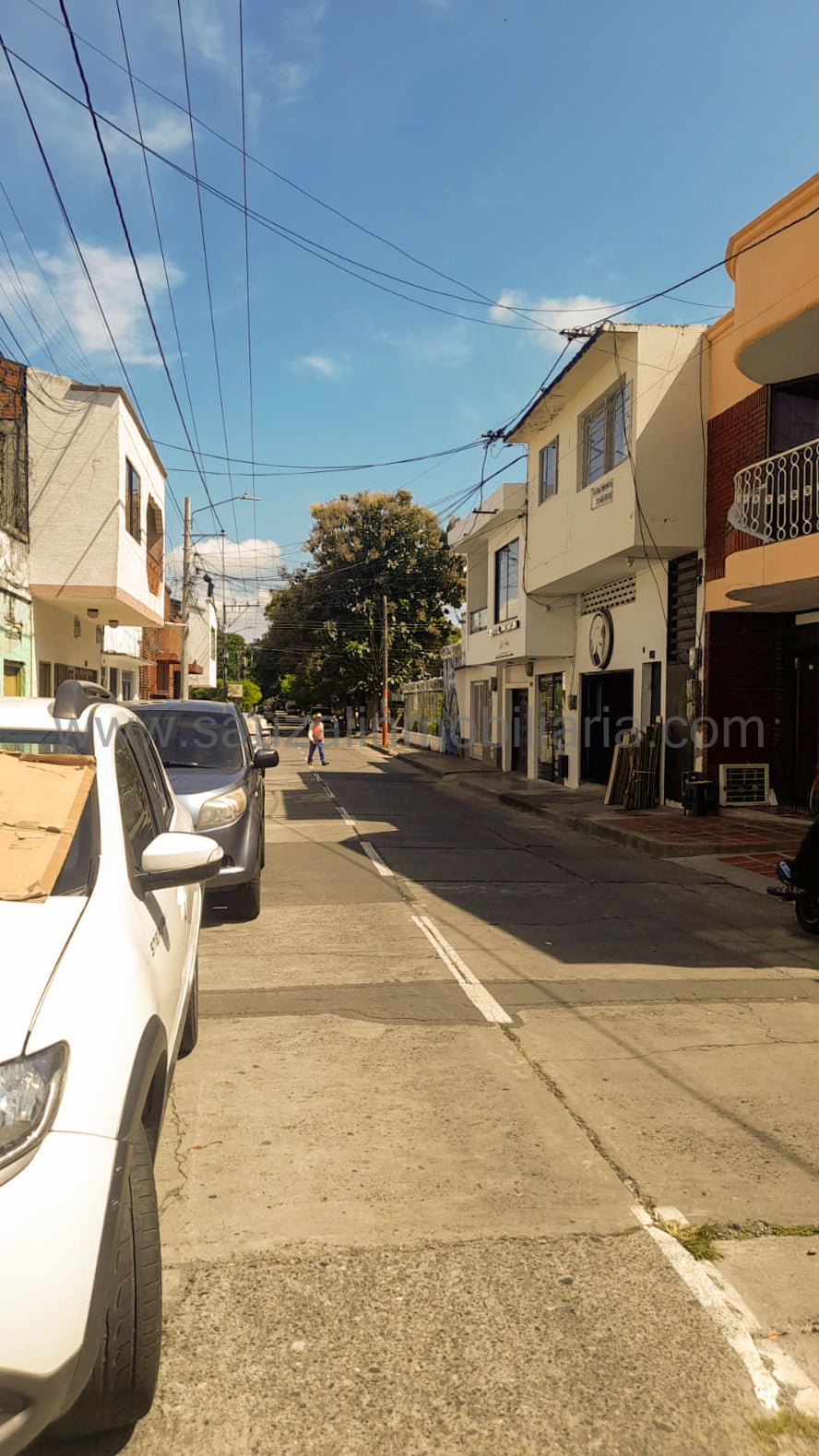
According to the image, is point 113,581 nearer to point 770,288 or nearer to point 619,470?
point 619,470

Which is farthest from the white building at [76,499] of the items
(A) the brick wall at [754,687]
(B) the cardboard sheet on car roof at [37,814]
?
(B) the cardboard sheet on car roof at [37,814]

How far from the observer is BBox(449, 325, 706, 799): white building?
15.3m

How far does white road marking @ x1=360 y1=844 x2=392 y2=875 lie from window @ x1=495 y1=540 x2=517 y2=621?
1214 centimetres

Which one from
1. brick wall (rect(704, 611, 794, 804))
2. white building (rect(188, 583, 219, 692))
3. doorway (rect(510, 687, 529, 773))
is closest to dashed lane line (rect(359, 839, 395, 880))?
brick wall (rect(704, 611, 794, 804))

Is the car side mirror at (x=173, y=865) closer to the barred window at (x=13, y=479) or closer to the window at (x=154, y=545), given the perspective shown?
the barred window at (x=13, y=479)

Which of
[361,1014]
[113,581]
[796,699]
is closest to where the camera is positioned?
[361,1014]

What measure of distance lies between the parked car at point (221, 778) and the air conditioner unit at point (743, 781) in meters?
8.16

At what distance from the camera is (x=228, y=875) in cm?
753

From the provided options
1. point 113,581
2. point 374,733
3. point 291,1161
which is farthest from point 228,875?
point 374,733

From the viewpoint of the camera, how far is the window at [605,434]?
15851 mm

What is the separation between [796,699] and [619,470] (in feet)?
14.6

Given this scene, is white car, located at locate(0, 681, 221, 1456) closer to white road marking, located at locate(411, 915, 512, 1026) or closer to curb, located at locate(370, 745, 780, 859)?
white road marking, located at locate(411, 915, 512, 1026)

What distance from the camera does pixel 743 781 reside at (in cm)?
1516

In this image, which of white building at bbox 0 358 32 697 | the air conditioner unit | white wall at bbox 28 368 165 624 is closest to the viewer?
the air conditioner unit
